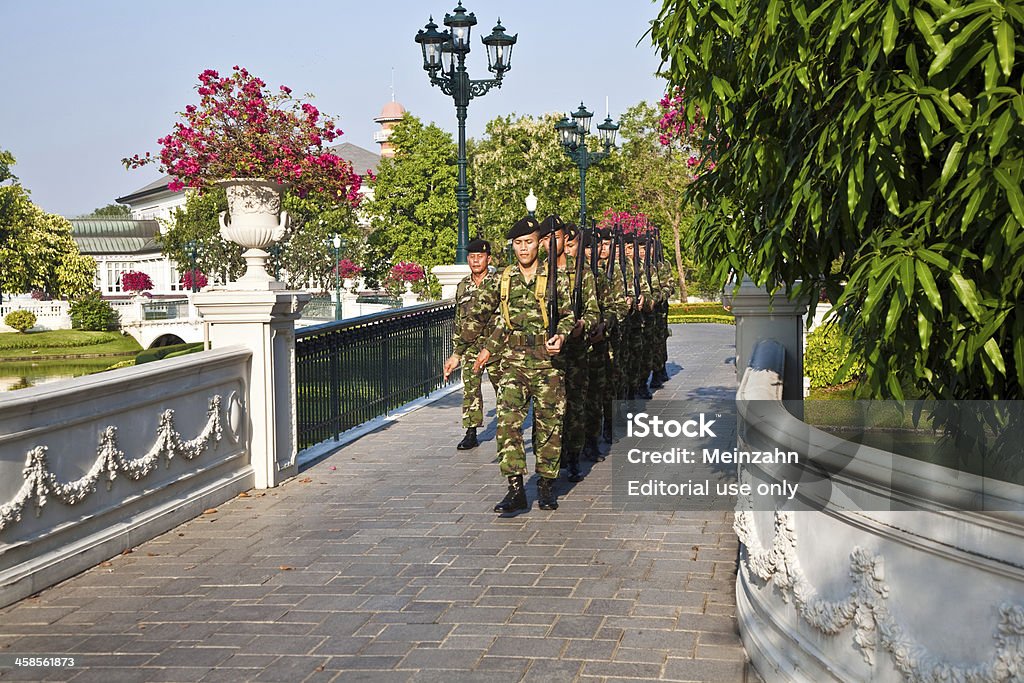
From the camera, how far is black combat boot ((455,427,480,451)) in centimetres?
1211

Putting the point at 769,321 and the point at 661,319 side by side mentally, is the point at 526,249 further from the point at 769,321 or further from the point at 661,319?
the point at 661,319

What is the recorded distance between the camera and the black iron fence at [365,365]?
11617mm

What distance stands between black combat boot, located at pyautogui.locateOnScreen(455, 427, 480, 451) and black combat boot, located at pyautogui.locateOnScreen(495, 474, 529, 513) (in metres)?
3.27

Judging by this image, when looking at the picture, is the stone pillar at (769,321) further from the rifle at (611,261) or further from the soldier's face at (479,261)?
the rifle at (611,261)

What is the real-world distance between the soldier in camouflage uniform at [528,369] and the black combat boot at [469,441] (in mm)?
3121

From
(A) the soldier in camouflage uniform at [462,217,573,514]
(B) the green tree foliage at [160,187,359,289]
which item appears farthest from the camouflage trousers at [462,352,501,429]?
(B) the green tree foliage at [160,187,359,289]

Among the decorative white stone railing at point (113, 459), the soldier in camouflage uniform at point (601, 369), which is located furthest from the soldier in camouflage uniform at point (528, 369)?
the decorative white stone railing at point (113, 459)

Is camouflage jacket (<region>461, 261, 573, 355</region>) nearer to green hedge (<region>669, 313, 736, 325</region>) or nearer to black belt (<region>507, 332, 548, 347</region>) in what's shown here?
Answer: black belt (<region>507, 332, 548, 347</region>)

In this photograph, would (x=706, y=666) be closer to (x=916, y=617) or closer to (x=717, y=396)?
(x=916, y=617)

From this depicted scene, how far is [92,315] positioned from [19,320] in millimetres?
4862

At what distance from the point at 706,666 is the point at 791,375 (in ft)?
12.4

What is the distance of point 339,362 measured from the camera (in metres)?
12.6

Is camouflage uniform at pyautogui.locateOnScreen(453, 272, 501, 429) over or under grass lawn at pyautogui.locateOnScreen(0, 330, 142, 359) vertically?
over

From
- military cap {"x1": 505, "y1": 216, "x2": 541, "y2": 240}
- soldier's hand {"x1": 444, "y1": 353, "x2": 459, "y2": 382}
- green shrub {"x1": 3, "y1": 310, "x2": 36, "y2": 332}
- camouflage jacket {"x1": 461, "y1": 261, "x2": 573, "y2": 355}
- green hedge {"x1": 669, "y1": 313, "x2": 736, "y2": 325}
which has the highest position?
military cap {"x1": 505, "y1": 216, "x2": 541, "y2": 240}
